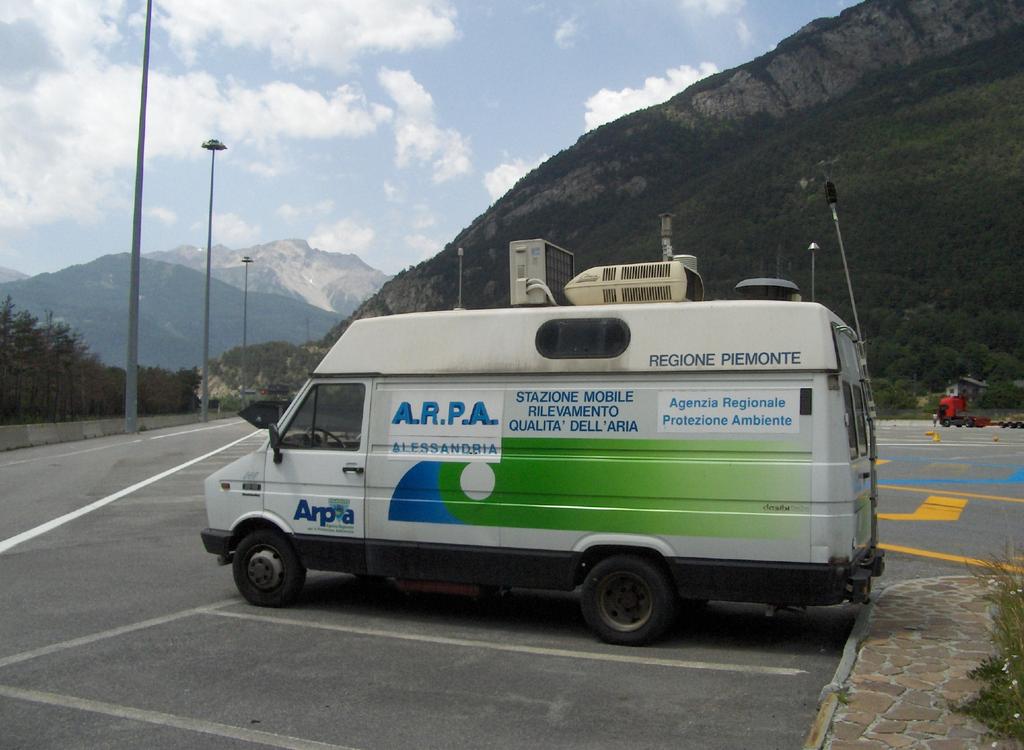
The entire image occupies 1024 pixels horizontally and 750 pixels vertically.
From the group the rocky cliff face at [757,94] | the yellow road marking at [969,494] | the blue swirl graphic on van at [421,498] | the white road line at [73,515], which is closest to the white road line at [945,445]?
the yellow road marking at [969,494]

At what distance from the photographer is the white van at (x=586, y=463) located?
6387 millimetres

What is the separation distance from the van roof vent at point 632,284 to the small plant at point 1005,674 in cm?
288

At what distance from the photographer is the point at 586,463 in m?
6.84

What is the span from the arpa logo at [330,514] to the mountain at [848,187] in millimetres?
58990

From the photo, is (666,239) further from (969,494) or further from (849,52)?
(849,52)

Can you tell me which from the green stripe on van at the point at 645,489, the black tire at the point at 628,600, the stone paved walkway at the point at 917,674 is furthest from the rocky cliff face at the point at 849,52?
the black tire at the point at 628,600

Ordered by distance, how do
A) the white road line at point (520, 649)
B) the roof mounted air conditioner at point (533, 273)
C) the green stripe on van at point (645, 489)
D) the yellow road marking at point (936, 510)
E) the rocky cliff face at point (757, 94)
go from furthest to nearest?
the rocky cliff face at point (757, 94), the yellow road marking at point (936, 510), the roof mounted air conditioner at point (533, 273), the green stripe on van at point (645, 489), the white road line at point (520, 649)

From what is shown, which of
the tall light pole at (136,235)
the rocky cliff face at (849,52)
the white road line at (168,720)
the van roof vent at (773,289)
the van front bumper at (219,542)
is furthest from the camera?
the rocky cliff face at (849,52)

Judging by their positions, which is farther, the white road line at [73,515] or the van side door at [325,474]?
the white road line at [73,515]

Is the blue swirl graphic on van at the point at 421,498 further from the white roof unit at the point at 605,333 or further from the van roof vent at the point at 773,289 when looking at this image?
the van roof vent at the point at 773,289

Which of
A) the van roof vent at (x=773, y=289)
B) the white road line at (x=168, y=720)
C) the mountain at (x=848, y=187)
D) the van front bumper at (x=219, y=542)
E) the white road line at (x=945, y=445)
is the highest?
the mountain at (x=848, y=187)

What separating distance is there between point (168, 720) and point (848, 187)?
119057mm

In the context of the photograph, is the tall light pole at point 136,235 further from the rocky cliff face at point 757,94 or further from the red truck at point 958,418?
the rocky cliff face at point 757,94

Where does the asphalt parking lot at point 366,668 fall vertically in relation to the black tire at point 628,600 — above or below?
below
